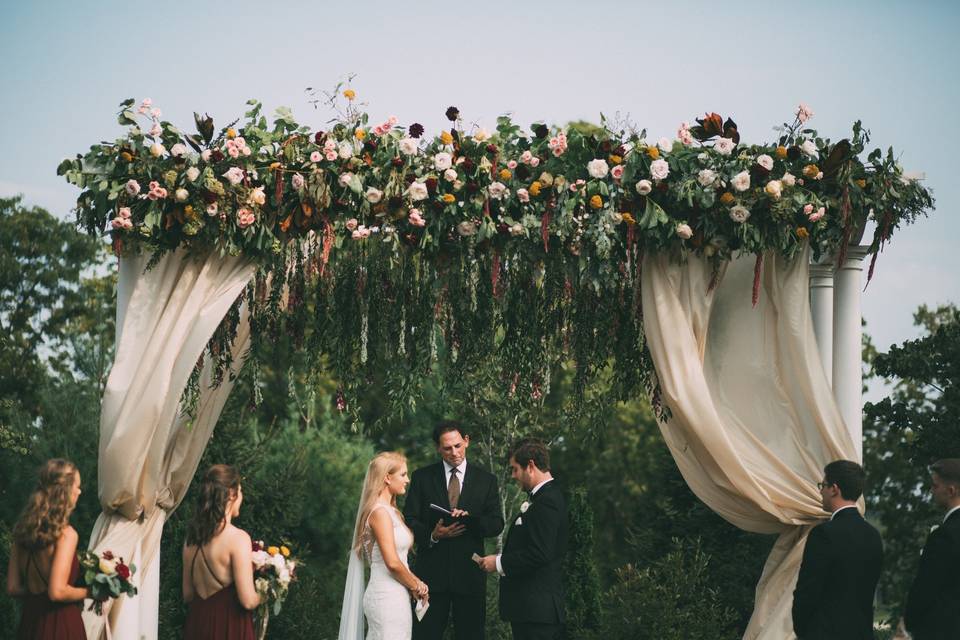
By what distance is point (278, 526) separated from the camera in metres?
11.6

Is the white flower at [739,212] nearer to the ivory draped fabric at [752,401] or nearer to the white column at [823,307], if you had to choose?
the ivory draped fabric at [752,401]

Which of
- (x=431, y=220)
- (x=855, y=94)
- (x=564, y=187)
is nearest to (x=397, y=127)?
(x=431, y=220)

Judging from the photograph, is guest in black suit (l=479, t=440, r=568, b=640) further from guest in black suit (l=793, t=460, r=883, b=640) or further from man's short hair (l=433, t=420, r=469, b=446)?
guest in black suit (l=793, t=460, r=883, b=640)

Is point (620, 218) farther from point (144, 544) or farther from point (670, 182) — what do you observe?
point (144, 544)

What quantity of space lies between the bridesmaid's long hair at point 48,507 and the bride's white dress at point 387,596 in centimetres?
184

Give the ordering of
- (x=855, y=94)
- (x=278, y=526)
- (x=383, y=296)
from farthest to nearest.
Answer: (x=855, y=94) < (x=278, y=526) < (x=383, y=296)

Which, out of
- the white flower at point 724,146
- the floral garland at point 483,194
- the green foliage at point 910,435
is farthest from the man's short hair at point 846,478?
the green foliage at point 910,435

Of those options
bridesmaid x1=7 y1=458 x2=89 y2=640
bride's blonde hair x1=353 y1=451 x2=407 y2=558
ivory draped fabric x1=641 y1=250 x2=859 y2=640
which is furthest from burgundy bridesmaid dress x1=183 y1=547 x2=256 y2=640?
ivory draped fabric x1=641 y1=250 x2=859 y2=640

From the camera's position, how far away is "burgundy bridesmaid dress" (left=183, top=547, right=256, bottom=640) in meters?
5.30

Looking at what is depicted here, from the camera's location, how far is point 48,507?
16.2 ft

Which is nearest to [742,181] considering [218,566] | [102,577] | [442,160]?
[442,160]

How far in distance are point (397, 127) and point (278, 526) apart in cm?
618

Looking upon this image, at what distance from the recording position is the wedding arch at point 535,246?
21.1 feet

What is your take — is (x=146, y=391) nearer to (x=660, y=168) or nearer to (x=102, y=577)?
(x=102, y=577)
